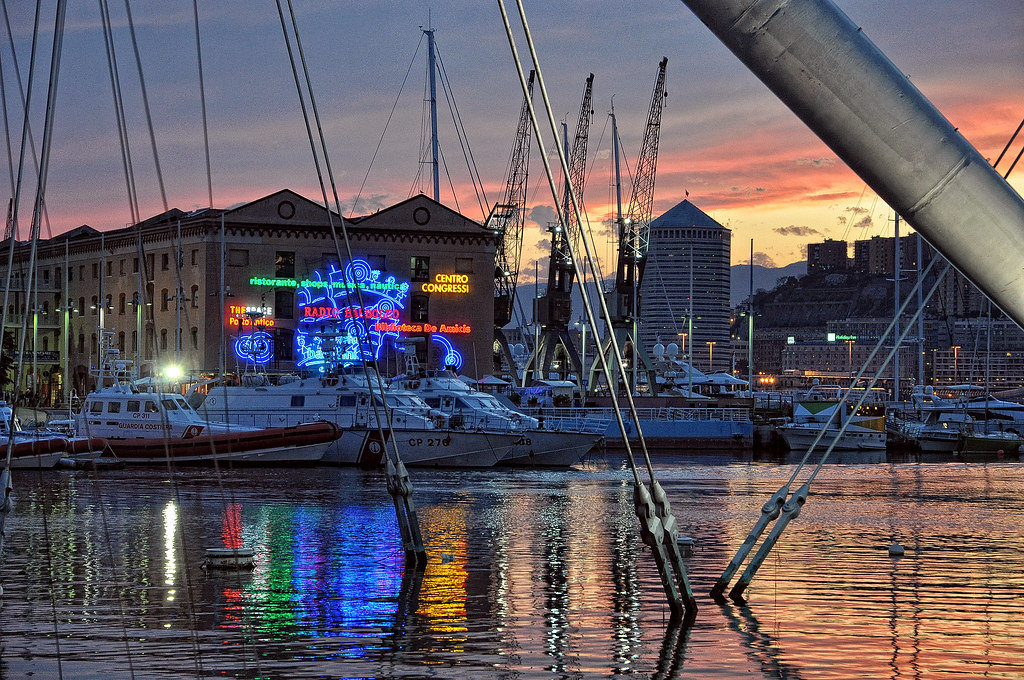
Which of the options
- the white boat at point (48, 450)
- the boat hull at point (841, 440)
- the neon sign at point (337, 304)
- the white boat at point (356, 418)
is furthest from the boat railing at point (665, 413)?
the white boat at point (48, 450)

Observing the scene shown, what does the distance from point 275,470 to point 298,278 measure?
4274cm

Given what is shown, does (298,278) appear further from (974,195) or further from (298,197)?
(974,195)

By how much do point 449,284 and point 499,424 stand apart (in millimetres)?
39233

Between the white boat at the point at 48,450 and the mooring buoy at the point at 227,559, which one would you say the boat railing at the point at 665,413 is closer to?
the white boat at the point at 48,450

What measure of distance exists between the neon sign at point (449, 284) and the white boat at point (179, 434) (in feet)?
137

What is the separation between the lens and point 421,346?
101312 millimetres

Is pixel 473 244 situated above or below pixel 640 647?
above

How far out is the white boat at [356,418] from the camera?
2376 inches

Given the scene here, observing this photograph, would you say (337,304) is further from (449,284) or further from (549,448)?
(549,448)

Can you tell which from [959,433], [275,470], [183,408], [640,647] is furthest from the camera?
[959,433]

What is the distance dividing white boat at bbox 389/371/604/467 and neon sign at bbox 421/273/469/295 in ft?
116

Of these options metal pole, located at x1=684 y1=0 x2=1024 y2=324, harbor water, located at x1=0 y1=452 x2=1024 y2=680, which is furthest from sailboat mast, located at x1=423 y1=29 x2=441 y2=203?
metal pole, located at x1=684 y1=0 x2=1024 y2=324

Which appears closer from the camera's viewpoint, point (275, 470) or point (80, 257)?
point (275, 470)

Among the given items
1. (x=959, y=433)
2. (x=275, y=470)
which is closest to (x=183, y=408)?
(x=275, y=470)
